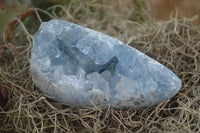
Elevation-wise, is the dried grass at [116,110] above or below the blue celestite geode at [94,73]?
below

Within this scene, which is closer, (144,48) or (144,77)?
(144,77)

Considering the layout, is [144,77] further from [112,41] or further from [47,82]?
[47,82]

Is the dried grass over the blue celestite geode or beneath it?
beneath

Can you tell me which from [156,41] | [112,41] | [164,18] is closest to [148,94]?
[112,41]
